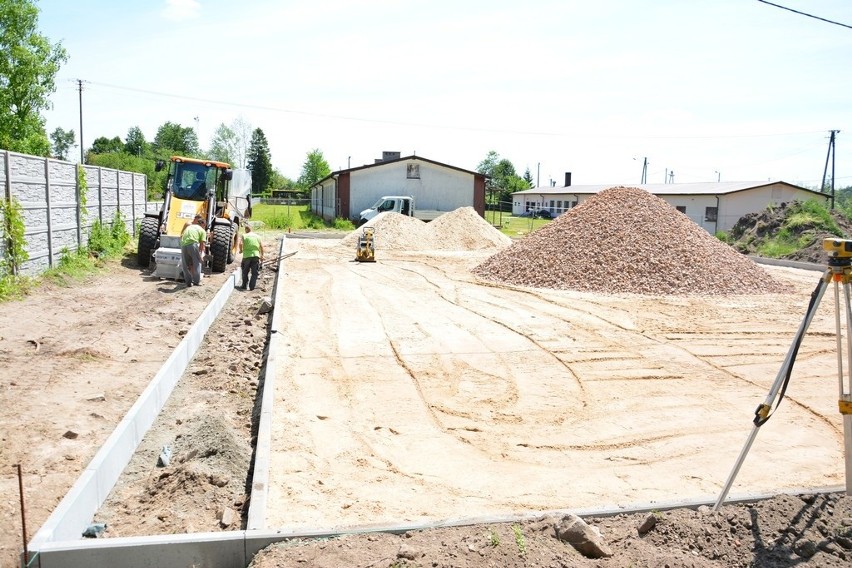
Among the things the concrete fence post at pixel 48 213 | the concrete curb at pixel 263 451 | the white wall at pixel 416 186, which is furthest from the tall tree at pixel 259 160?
the concrete curb at pixel 263 451

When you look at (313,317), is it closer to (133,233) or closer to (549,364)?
(549,364)

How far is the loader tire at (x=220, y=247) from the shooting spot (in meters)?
17.0

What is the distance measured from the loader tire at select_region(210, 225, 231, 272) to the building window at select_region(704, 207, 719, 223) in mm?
31384

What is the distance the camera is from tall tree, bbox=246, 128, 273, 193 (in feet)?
284

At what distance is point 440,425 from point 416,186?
35.2 m

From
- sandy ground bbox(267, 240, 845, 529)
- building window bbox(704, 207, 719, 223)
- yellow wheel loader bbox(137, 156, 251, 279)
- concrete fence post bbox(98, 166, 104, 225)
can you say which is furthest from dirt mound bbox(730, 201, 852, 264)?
concrete fence post bbox(98, 166, 104, 225)

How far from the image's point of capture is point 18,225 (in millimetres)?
13094

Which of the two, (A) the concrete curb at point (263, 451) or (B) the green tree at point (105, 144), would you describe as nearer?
(A) the concrete curb at point (263, 451)

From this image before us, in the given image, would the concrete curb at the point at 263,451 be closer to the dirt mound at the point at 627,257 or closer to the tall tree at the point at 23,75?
the dirt mound at the point at 627,257

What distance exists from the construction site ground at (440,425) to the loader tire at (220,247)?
10.3ft

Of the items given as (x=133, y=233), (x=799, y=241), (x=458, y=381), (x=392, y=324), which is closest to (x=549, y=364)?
(x=458, y=381)

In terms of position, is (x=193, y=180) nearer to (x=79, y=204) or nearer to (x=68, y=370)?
(x=79, y=204)

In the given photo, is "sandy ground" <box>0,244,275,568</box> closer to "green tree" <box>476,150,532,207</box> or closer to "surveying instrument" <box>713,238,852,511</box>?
"surveying instrument" <box>713,238,852,511</box>

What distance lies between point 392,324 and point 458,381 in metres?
3.78
